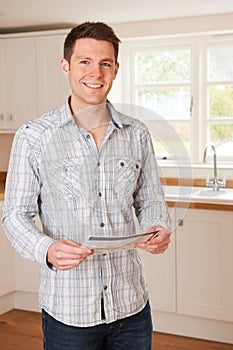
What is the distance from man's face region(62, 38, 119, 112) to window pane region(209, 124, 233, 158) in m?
2.88

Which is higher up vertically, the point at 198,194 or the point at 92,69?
the point at 92,69

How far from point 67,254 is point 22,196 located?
22cm

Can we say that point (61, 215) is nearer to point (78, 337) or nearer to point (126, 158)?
point (126, 158)

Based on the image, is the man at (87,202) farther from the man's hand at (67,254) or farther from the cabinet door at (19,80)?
the cabinet door at (19,80)

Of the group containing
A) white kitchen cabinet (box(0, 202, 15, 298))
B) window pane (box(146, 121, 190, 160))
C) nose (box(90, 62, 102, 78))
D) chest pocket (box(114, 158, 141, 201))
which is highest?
nose (box(90, 62, 102, 78))

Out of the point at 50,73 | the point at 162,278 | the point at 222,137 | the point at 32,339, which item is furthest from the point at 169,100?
the point at 32,339

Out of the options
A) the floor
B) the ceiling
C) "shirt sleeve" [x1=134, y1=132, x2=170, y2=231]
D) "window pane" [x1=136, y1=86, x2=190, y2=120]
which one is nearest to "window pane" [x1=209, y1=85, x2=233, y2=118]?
"window pane" [x1=136, y1=86, x2=190, y2=120]

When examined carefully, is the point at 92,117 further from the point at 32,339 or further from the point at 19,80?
the point at 19,80

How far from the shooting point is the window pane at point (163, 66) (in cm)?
439

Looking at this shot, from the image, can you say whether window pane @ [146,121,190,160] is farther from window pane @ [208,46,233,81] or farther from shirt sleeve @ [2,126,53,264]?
window pane @ [208,46,233,81]

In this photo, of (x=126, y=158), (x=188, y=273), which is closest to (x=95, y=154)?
(x=126, y=158)

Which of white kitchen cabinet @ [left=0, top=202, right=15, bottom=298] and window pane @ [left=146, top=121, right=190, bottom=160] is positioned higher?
window pane @ [left=146, top=121, right=190, bottom=160]

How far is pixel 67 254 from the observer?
1.40m

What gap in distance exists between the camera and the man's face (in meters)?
1.47
